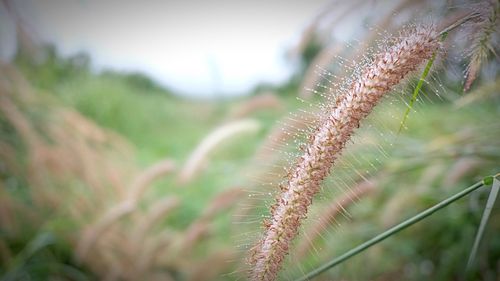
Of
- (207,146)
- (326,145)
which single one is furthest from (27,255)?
(326,145)

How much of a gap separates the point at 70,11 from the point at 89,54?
1280 mm

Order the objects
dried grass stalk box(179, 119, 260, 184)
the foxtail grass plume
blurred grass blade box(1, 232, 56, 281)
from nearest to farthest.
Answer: the foxtail grass plume, blurred grass blade box(1, 232, 56, 281), dried grass stalk box(179, 119, 260, 184)

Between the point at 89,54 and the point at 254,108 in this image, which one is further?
the point at 89,54

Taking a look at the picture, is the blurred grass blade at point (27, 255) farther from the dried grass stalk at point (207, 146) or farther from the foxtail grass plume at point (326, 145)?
the foxtail grass plume at point (326, 145)

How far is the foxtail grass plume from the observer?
17.4 inches

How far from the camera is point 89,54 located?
3967 millimetres

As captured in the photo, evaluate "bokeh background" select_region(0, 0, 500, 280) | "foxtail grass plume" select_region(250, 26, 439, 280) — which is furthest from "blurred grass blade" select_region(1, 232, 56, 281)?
"foxtail grass plume" select_region(250, 26, 439, 280)

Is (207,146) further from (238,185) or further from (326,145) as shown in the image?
(326,145)

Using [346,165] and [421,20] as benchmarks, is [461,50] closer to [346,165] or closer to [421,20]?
[421,20]

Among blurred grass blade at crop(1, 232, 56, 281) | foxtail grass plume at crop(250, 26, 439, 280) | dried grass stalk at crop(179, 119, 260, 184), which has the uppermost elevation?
dried grass stalk at crop(179, 119, 260, 184)

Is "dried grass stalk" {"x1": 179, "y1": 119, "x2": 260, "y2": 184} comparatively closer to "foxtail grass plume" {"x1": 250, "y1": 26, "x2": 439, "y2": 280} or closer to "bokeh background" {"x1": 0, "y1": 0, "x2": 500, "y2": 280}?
"bokeh background" {"x1": 0, "y1": 0, "x2": 500, "y2": 280}

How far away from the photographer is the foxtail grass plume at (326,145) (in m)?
0.44

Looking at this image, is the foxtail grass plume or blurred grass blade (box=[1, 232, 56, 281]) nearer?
the foxtail grass plume

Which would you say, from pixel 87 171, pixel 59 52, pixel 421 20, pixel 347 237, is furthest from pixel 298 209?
pixel 59 52
